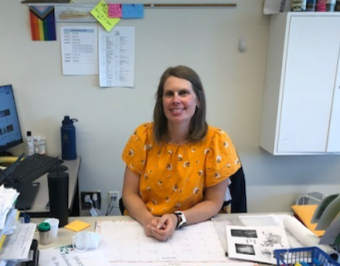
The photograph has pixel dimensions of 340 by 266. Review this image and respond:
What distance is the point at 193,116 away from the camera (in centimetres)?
162

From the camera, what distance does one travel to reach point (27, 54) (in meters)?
2.32

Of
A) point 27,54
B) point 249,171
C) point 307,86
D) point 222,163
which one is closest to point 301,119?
point 307,86

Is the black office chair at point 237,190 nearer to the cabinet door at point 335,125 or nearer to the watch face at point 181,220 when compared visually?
the watch face at point 181,220

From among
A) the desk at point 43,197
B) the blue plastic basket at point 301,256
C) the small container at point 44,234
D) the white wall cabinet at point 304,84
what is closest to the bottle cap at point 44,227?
the small container at point 44,234

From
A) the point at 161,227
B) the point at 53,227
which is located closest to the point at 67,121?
the point at 53,227

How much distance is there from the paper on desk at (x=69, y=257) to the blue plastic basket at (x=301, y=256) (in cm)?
58

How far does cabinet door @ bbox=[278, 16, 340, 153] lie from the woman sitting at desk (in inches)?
35.3

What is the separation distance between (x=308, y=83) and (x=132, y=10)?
131 centimetres

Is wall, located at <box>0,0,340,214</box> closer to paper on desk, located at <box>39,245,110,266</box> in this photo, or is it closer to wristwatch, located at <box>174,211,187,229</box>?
wristwatch, located at <box>174,211,187,229</box>

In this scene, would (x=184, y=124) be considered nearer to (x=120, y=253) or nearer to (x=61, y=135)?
(x=120, y=253)

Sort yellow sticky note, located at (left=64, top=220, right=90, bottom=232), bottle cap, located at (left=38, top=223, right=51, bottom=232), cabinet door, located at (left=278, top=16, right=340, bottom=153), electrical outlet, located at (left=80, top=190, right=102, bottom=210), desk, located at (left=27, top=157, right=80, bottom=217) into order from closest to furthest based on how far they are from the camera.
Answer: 1. bottle cap, located at (left=38, top=223, right=51, bottom=232)
2. yellow sticky note, located at (left=64, top=220, right=90, bottom=232)
3. desk, located at (left=27, top=157, right=80, bottom=217)
4. cabinet door, located at (left=278, top=16, right=340, bottom=153)
5. electrical outlet, located at (left=80, top=190, right=102, bottom=210)

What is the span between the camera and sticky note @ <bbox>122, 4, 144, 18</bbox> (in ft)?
7.52

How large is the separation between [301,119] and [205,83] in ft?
2.40

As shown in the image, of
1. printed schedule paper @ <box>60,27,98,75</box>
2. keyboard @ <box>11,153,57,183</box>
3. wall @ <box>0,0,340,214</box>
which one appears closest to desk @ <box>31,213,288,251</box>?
keyboard @ <box>11,153,57,183</box>
